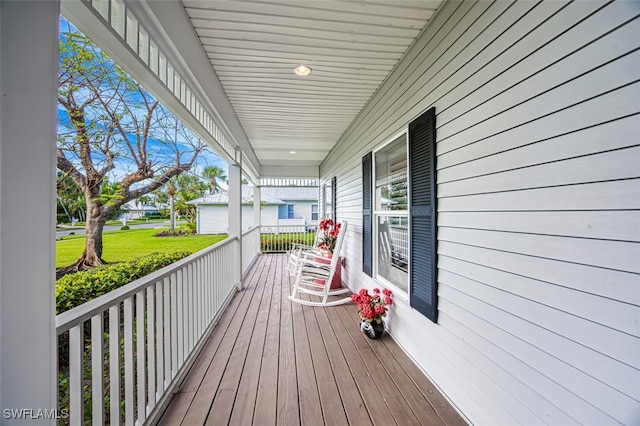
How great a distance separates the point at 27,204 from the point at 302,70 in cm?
241

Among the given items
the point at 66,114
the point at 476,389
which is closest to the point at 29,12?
the point at 66,114

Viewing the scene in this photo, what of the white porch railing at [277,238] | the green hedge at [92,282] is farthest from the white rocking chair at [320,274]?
the white porch railing at [277,238]

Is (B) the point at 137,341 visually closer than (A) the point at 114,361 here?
No

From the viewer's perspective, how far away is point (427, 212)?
76.5 inches

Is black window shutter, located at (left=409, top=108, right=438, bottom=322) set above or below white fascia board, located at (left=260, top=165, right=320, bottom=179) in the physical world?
below

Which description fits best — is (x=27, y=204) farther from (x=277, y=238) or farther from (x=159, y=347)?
(x=277, y=238)

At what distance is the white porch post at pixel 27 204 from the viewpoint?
72 cm

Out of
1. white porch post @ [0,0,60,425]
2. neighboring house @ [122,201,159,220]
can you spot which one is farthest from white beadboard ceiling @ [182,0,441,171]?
neighboring house @ [122,201,159,220]

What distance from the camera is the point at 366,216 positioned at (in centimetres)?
345

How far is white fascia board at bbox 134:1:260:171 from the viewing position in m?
1.41

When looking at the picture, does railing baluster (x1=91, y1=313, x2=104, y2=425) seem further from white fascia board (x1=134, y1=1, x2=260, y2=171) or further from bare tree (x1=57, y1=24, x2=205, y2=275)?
white fascia board (x1=134, y1=1, x2=260, y2=171)

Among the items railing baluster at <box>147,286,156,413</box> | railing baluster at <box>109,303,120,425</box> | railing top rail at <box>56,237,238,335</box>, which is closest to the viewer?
railing top rail at <box>56,237,238,335</box>

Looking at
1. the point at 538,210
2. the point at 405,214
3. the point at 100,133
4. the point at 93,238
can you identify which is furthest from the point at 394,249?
the point at 100,133

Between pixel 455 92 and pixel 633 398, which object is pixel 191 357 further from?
pixel 455 92
